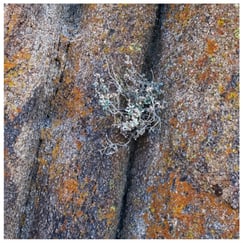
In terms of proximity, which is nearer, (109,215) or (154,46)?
(109,215)

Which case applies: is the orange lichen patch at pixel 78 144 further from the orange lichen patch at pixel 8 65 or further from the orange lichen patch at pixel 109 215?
the orange lichen patch at pixel 8 65

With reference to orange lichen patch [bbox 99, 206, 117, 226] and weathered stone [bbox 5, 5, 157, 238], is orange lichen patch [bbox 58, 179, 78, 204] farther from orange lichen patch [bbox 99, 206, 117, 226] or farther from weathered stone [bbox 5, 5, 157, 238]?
orange lichen patch [bbox 99, 206, 117, 226]

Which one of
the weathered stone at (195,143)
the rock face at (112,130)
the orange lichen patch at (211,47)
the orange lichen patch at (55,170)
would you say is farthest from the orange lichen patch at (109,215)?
the orange lichen patch at (211,47)

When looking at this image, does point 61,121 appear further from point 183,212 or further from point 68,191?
point 183,212

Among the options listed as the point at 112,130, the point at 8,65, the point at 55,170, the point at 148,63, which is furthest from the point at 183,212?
the point at 8,65

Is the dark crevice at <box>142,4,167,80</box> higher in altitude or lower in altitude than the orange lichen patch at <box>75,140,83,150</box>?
higher

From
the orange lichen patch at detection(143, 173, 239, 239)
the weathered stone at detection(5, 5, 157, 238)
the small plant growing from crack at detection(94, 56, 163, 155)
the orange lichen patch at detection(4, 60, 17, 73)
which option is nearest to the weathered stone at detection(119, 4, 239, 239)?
the orange lichen patch at detection(143, 173, 239, 239)
